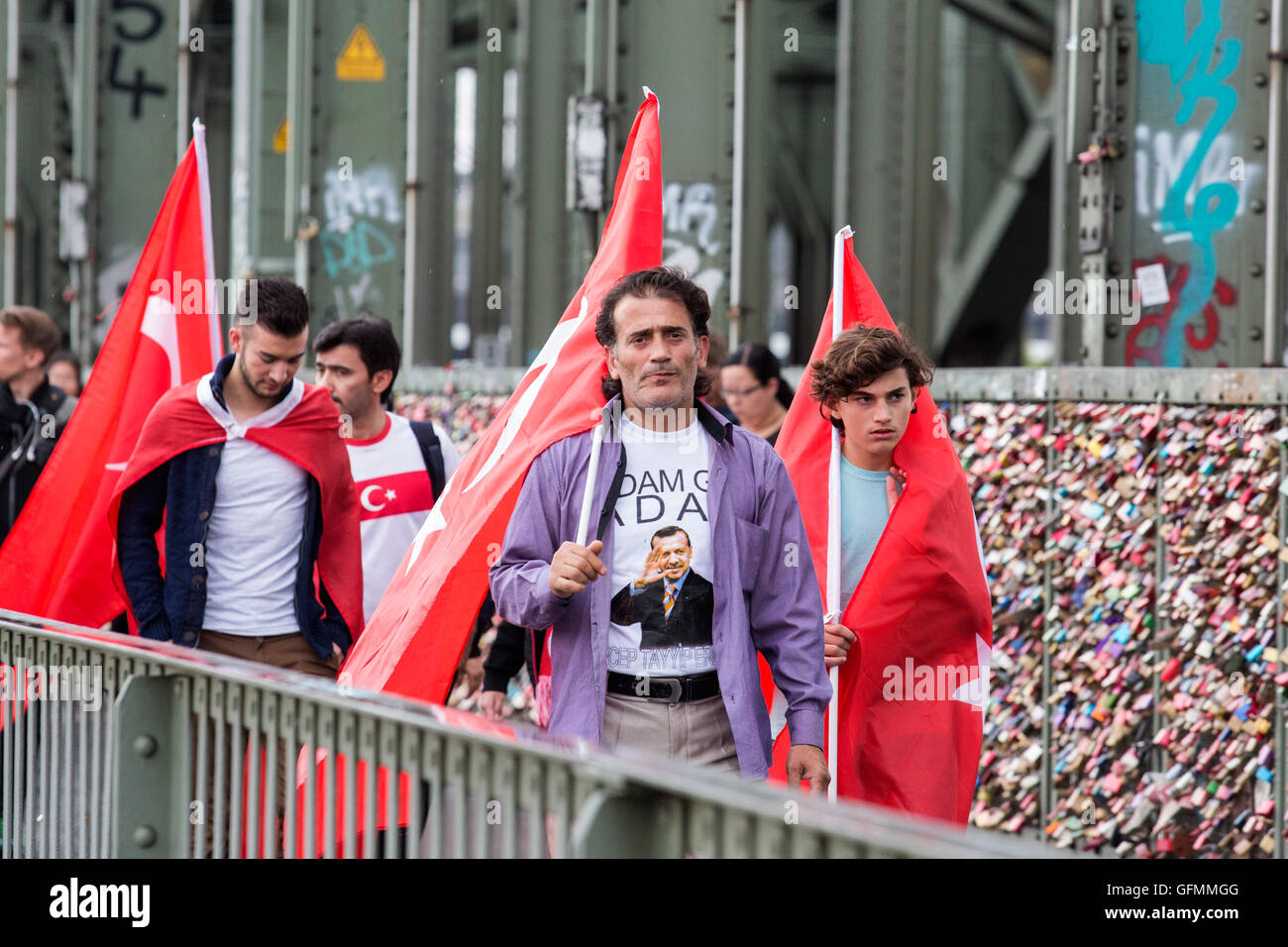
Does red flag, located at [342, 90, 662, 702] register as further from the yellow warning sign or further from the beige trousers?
the yellow warning sign

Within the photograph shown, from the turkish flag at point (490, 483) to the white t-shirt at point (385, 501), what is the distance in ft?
2.61

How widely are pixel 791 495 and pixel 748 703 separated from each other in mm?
536

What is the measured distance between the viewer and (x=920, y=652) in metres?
5.09

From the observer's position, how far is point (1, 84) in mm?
19312

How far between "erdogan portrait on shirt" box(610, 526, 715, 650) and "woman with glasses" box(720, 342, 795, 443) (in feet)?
9.99

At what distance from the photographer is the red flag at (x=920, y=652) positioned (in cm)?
498

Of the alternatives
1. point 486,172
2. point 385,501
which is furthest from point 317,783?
point 486,172

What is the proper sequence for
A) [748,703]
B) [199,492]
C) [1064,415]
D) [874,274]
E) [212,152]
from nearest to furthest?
[748,703] < [199,492] < [1064,415] < [874,274] < [212,152]

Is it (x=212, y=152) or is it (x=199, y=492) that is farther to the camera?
(x=212, y=152)

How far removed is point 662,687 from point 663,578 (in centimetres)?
24

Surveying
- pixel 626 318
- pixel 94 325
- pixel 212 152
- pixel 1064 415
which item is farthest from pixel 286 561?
pixel 212 152

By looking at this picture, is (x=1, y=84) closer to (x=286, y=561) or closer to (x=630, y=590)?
(x=286, y=561)

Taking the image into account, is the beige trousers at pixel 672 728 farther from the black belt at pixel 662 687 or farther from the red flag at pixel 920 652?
the red flag at pixel 920 652
